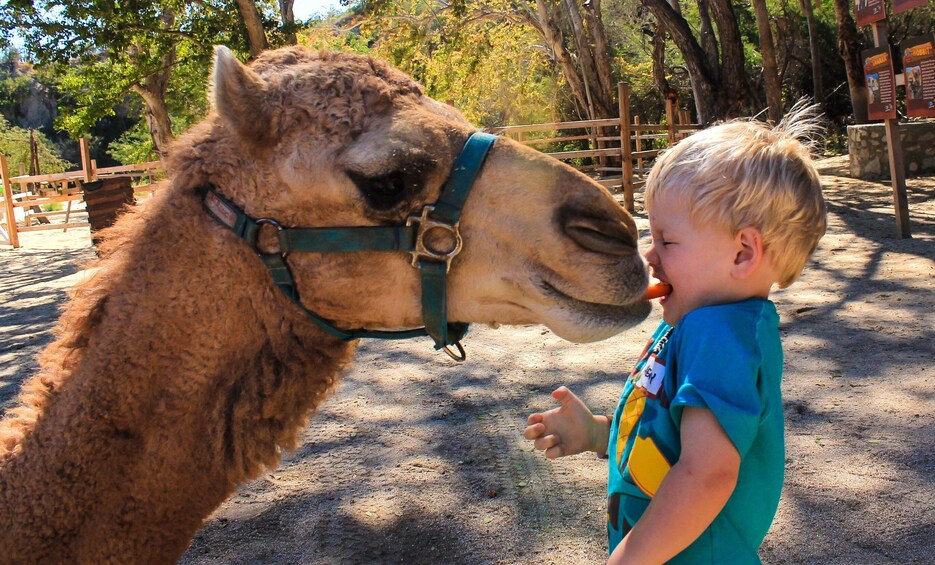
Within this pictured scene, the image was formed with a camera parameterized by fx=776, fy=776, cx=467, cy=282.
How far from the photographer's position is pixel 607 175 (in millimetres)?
19672

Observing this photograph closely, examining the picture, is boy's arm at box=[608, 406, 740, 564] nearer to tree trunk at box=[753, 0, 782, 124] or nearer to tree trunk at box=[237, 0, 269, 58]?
tree trunk at box=[237, 0, 269, 58]

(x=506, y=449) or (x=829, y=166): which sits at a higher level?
(x=829, y=166)

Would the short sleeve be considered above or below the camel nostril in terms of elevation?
below

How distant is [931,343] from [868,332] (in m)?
0.46

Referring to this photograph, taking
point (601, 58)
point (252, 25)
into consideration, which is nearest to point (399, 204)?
point (252, 25)

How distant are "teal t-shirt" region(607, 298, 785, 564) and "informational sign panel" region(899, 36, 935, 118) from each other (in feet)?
27.0

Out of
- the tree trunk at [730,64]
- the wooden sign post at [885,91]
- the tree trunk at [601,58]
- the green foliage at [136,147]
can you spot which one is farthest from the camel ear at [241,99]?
the green foliage at [136,147]

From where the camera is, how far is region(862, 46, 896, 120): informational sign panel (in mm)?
8727

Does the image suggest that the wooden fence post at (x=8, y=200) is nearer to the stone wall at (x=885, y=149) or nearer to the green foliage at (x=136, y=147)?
the green foliage at (x=136, y=147)

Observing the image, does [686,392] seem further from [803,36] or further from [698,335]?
[803,36]

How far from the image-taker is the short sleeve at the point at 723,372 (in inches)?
58.0

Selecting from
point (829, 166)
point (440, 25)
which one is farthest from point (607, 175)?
point (440, 25)

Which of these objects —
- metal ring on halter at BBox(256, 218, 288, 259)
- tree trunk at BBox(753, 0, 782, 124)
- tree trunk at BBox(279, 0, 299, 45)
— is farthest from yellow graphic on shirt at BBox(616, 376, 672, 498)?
tree trunk at BBox(279, 0, 299, 45)

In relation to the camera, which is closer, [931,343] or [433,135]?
[433,135]
